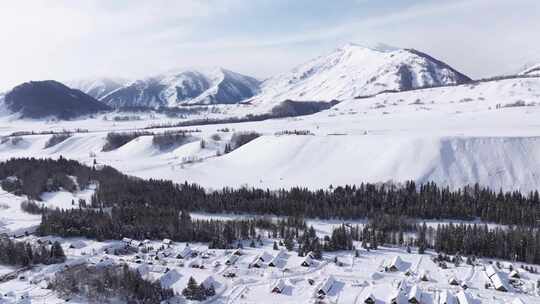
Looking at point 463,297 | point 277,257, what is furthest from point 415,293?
point 277,257

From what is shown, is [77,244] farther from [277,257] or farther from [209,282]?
[277,257]

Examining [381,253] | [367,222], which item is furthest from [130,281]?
[367,222]

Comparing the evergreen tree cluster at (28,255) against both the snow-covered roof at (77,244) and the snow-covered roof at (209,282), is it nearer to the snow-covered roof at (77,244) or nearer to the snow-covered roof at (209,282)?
the snow-covered roof at (77,244)

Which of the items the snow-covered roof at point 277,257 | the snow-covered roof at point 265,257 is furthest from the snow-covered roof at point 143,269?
the snow-covered roof at point 277,257

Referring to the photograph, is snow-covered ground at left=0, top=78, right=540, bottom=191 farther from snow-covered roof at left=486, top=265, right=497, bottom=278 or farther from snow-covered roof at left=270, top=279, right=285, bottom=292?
snow-covered roof at left=270, top=279, right=285, bottom=292

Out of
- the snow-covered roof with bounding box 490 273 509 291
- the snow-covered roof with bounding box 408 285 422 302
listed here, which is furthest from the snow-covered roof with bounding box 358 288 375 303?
the snow-covered roof with bounding box 490 273 509 291

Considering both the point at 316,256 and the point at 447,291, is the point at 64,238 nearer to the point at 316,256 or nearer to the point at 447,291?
the point at 316,256
